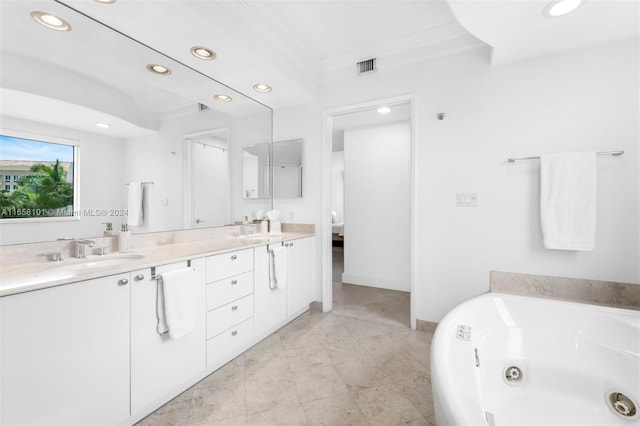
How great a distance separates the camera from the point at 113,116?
1.90 m

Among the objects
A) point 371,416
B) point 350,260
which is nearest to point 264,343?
point 371,416

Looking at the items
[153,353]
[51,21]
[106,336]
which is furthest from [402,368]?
[51,21]

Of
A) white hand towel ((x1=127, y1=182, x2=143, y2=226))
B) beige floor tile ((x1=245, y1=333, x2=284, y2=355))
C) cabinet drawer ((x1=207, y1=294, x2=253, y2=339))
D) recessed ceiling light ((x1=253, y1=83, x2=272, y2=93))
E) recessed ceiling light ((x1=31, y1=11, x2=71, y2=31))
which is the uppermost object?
recessed ceiling light ((x1=253, y1=83, x2=272, y2=93))

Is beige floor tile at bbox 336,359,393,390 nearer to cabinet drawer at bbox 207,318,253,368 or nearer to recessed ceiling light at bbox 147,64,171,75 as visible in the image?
cabinet drawer at bbox 207,318,253,368

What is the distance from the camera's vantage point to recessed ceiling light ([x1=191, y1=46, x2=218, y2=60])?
1997mm

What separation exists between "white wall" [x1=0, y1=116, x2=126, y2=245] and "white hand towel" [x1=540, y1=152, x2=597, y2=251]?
2.98 metres

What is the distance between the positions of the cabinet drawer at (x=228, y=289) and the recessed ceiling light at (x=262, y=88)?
172cm

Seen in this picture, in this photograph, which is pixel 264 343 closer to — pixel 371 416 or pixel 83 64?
pixel 371 416

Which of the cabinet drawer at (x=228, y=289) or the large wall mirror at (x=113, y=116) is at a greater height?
the large wall mirror at (x=113, y=116)

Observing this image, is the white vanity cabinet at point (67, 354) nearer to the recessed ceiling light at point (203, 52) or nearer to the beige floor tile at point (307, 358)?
the beige floor tile at point (307, 358)

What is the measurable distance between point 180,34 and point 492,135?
7.88 feet

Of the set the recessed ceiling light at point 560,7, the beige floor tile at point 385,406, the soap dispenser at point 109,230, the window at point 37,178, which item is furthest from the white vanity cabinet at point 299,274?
the recessed ceiling light at point 560,7

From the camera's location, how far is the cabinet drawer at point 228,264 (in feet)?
6.27

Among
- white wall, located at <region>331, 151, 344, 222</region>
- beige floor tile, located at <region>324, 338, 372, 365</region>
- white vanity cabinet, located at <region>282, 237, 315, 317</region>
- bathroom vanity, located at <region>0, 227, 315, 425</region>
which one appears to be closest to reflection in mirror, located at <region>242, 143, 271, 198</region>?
white vanity cabinet, located at <region>282, 237, 315, 317</region>
